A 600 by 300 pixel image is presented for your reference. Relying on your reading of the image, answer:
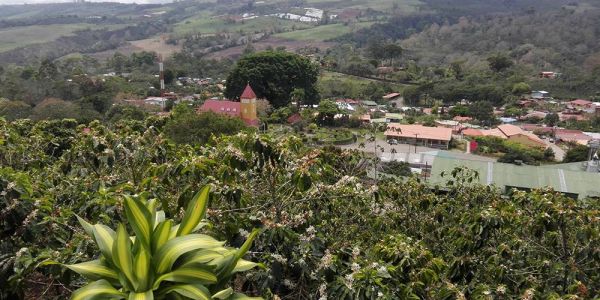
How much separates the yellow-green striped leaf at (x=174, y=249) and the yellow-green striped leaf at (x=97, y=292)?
0.19m

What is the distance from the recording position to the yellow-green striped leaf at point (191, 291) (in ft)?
6.53

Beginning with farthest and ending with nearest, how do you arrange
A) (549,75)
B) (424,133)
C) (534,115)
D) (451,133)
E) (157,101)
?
(549,75)
(534,115)
(157,101)
(451,133)
(424,133)

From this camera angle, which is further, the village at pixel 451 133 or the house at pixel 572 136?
the house at pixel 572 136

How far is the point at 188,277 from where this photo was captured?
6.81 feet

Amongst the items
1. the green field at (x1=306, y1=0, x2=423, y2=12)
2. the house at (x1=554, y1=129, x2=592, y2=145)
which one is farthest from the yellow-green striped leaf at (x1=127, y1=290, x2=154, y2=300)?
the green field at (x1=306, y1=0, x2=423, y2=12)

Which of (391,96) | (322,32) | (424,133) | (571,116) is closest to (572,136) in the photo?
(571,116)

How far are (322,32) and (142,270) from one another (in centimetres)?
9339

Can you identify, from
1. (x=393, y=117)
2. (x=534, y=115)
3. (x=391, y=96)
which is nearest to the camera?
(x=393, y=117)

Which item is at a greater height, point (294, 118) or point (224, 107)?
point (224, 107)

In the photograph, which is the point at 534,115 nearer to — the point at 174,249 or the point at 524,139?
the point at 524,139

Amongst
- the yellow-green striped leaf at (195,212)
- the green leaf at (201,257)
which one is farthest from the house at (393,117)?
the green leaf at (201,257)

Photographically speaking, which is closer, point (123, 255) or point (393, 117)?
point (123, 255)

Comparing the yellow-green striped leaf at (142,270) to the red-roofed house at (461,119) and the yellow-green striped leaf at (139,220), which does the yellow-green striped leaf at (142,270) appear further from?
the red-roofed house at (461,119)

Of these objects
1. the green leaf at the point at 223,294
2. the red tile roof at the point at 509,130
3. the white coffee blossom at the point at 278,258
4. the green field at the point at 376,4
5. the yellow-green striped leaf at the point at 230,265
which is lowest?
the red tile roof at the point at 509,130
